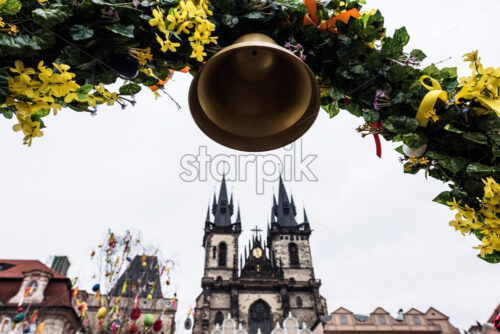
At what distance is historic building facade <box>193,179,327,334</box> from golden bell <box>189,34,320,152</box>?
25989mm

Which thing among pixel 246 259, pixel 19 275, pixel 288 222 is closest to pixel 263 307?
pixel 246 259

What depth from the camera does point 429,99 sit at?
1.23 meters

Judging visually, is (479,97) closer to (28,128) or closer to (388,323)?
(28,128)

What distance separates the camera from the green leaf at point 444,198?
4.44ft

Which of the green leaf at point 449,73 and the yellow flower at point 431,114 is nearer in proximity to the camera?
the yellow flower at point 431,114

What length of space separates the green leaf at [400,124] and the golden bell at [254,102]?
0.39 m

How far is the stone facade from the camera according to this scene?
21.6m

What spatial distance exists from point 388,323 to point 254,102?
86.5 ft

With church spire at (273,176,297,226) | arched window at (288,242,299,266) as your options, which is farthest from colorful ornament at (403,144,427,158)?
church spire at (273,176,297,226)

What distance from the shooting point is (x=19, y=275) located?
16938 mm

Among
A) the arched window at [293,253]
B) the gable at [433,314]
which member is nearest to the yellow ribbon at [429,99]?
the gable at [433,314]

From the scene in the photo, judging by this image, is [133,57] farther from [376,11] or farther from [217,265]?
[217,265]

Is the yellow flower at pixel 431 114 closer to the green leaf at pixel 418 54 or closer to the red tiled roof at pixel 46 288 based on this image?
the green leaf at pixel 418 54

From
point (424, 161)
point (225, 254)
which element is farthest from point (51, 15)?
point (225, 254)
